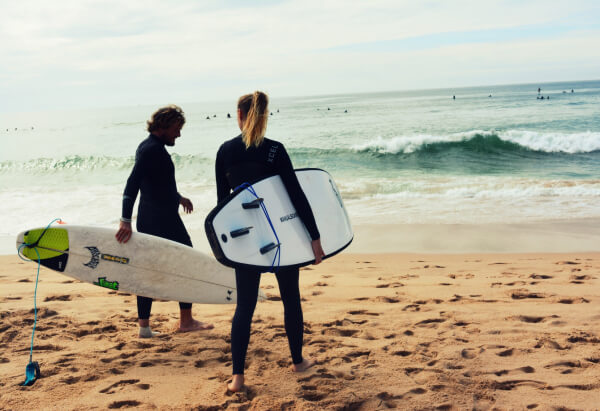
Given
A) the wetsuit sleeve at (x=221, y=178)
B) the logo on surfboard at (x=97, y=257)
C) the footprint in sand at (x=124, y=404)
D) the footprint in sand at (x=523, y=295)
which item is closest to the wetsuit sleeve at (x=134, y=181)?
the logo on surfboard at (x=97, y=257)

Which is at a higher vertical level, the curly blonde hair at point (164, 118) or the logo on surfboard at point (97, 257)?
the curly blonde hair at point (164, 118)

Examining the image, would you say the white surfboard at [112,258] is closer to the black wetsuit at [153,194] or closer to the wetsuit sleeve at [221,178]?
the black wetsuit at [153,194]

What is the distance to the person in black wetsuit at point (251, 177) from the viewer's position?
2268 mm

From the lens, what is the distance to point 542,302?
372 centimetres

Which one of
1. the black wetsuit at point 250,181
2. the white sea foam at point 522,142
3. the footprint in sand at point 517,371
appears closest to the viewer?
the black wetsuit at point 250,181

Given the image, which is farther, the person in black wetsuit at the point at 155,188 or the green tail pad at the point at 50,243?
the green tail pad at the point at 50,243

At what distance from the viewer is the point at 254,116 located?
223cm

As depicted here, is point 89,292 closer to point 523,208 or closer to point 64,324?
point 64,324

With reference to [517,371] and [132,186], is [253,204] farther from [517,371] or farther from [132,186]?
[517,371]

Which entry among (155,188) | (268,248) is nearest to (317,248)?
(268,248)

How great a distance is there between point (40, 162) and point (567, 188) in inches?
699

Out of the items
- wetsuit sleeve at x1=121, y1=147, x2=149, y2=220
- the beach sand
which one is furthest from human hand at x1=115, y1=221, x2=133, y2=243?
the beach sand

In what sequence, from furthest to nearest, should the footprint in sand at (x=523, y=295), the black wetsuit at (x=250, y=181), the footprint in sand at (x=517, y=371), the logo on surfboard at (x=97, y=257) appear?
the footprint in sand at (x=523, y=295) < the logo on surfboard at (x=97, y=257) < the footprint in sand at (x=517, y=371) < the black wetsuit at (x=250, y=181)

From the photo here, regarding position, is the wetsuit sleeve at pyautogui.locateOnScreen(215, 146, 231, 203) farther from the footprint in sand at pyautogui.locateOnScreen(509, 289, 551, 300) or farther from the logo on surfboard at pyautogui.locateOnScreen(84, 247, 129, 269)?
the footprint in sand at pyautogui.locateOnScreen(509, 289, 551, 300)
